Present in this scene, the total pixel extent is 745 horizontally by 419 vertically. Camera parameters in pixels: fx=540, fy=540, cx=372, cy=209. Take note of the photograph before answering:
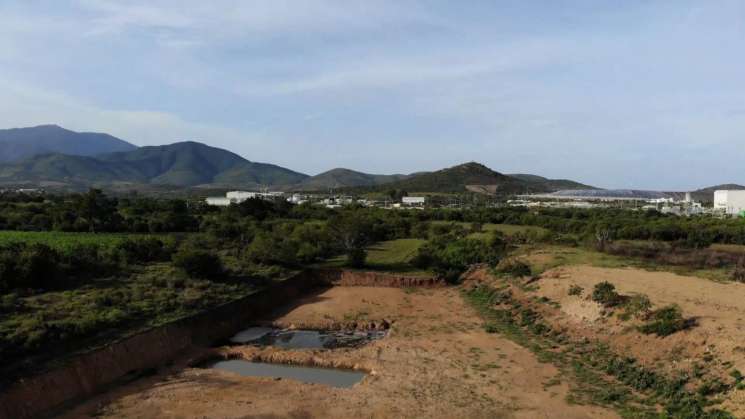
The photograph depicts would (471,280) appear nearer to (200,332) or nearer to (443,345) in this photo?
(443,345)

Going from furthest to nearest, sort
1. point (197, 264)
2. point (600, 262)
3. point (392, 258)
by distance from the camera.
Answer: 1. point (392, 258)
2. point (600, 262)
3. point (197, 264)

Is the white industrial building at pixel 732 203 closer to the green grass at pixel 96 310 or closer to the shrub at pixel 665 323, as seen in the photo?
the shrub at pixel 665 323

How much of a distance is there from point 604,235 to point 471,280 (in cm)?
1693

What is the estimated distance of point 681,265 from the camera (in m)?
38.3

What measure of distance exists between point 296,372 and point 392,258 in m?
25.9

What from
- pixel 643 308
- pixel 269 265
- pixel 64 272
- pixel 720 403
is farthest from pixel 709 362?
pixel 64 272

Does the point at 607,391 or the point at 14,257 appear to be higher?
the point at 14,257

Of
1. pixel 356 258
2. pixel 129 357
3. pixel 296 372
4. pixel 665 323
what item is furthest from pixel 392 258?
pixel 129 357

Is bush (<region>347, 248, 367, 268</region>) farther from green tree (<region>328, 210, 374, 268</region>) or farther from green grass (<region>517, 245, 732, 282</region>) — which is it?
green grass (<region>517, 245, 732, 282</region>)

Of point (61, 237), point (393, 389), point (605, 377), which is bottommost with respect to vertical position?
point (393, 389)

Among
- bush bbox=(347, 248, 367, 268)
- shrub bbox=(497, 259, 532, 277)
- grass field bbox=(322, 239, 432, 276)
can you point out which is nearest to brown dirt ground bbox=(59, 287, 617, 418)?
shrub bbox=(497, 259, 532, 277)

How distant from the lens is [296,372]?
23359 mm

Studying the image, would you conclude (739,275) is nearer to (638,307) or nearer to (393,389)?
(638,307)

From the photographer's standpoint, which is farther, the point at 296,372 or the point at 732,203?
the point at 732,203
